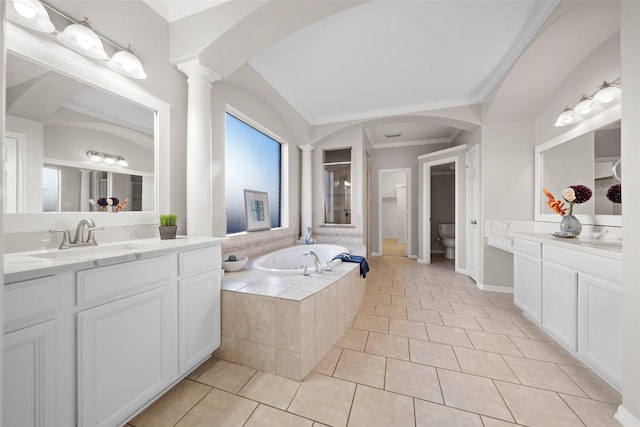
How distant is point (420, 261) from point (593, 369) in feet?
11.0

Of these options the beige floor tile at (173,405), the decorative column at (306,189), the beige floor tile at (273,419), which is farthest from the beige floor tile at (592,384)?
the decorative column at (306,189)

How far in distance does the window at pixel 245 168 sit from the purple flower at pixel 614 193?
3.47 meters

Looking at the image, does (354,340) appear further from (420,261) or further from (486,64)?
(420,261)

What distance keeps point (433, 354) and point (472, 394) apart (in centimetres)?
39

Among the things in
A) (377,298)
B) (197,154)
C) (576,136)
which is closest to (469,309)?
(377,298)

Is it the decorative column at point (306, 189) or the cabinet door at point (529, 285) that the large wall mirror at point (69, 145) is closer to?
the decorative column at point (306, 189)

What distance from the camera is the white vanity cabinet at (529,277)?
206cm

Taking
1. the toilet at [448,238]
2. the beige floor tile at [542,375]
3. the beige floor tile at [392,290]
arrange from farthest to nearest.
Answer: the toilet at [448,238] < the beige floor tile at [392,290] < the beige floor tile at [542,375]

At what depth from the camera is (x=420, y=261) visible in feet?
16.0

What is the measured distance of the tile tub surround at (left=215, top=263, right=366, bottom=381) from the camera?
59.2 inches

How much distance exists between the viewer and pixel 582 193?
6.79 ft

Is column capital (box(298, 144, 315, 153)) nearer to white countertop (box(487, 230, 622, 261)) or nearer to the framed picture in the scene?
the framed picture

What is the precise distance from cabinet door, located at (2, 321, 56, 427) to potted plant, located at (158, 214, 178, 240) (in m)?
0.81

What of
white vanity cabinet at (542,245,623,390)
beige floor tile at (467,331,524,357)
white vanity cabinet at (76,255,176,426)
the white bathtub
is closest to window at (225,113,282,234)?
the white bathtub
